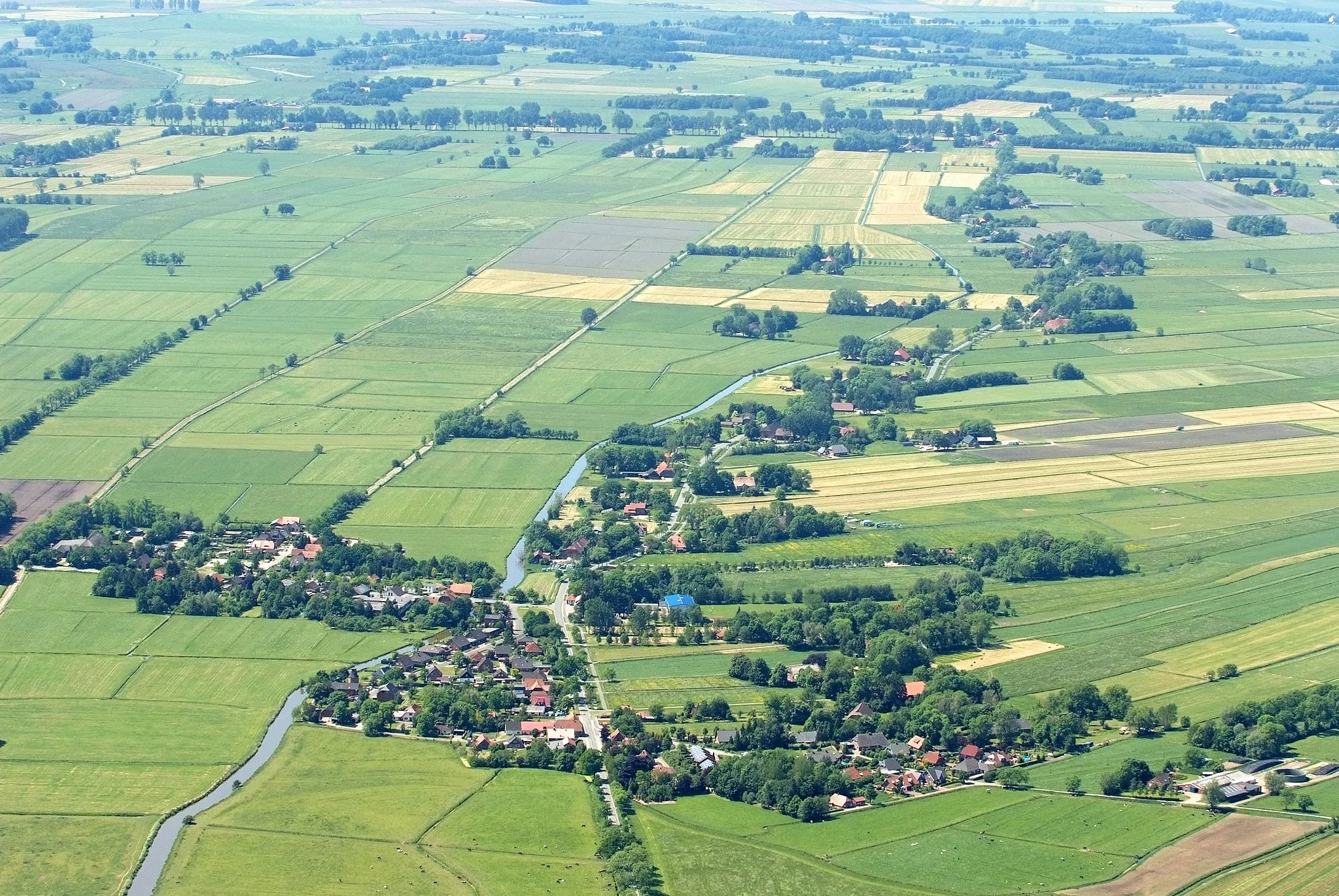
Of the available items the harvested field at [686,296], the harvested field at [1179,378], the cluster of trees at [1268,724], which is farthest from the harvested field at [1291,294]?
the cluster of trees at [1268,724]

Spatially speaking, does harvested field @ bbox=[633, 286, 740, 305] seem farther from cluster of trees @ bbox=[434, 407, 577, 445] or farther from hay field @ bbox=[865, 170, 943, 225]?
cluster of trees @ bbox=[434, 407, 577, 445]

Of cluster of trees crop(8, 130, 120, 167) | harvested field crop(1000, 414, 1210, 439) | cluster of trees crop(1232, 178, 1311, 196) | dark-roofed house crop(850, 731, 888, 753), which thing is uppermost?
cluster of trees crop(1232, 178, 1311, 196)

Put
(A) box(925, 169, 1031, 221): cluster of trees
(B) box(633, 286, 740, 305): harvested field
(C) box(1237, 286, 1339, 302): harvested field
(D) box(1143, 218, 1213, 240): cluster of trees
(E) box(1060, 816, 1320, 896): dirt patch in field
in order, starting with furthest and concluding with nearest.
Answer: (A) box(925, 169, 1031, 221): cluster of trees, (D) box(1143, 218, 1213, 240): cluster of trees, (C) box(1237, 286, 1339, 302): harvested field, (B) box(633, 286, 740, 305): harvested field, (E) box(1060, 816, 1320, 896): dirt patch in field

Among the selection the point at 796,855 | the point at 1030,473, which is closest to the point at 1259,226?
the point at 1030,473

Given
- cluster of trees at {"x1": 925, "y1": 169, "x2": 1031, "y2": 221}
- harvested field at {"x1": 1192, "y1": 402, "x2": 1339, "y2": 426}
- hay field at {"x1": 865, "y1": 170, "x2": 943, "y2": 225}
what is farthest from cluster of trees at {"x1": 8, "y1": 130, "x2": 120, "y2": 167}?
harvested field at {"x1": 1192, "y1": 402, "x2": 1339, "y2": 426}

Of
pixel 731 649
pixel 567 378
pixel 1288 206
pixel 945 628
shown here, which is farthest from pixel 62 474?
pixel 1288 206

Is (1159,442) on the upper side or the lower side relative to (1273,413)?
lower

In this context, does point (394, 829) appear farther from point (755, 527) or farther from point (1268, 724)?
point (755, 527)

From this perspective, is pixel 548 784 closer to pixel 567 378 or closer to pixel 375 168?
pixel 567 378
